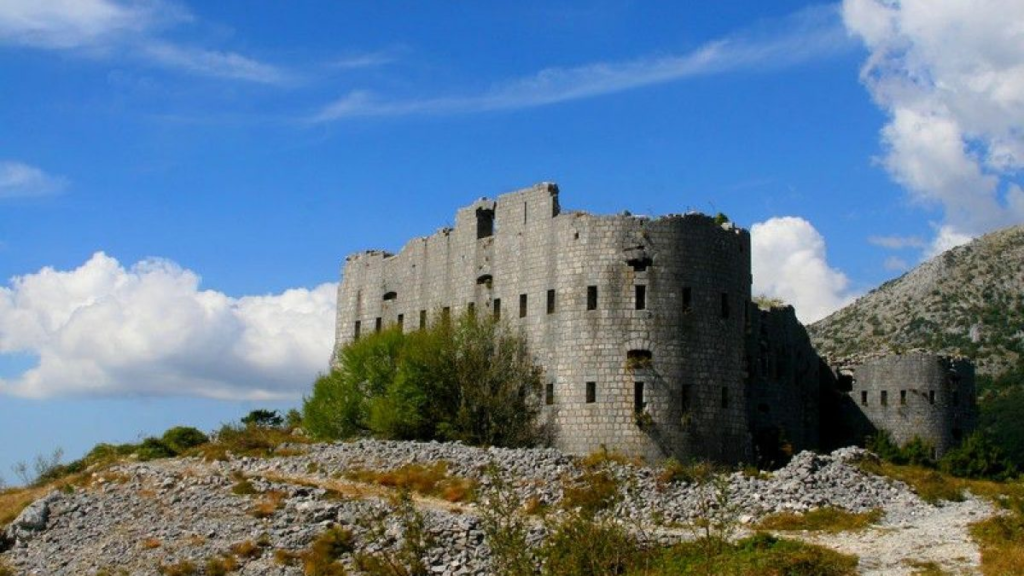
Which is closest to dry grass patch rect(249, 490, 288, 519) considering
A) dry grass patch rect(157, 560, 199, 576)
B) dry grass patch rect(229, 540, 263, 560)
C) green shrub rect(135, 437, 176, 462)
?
dry grass patch rect(229, 540, 263, 560)

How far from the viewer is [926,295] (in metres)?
112

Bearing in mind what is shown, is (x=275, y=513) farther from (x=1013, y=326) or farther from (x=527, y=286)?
(x=1013, y=326)

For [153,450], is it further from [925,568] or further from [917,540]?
[925,568]

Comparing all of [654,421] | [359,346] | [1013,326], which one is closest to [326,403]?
[359,346]

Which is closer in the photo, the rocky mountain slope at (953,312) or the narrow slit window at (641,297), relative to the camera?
the narrow slit window at (641,297)

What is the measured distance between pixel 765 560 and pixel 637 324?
59.7 feet

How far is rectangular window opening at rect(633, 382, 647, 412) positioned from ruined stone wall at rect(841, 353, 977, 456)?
2337 cm

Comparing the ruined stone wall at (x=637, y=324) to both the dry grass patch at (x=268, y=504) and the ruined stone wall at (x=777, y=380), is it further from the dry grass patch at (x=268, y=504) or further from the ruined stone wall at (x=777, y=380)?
the dry grass patch at (x=268, y=504)

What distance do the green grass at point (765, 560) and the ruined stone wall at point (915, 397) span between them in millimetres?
35958

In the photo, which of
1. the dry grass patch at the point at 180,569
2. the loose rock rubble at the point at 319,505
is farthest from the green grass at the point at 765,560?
the dry grass patch at the point at 180,569

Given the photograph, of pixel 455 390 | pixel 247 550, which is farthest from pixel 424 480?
pixel 455 390

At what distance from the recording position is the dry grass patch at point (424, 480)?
119 feet

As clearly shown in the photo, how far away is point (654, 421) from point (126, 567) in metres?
19.1

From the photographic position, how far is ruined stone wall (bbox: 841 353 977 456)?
62.3 m
